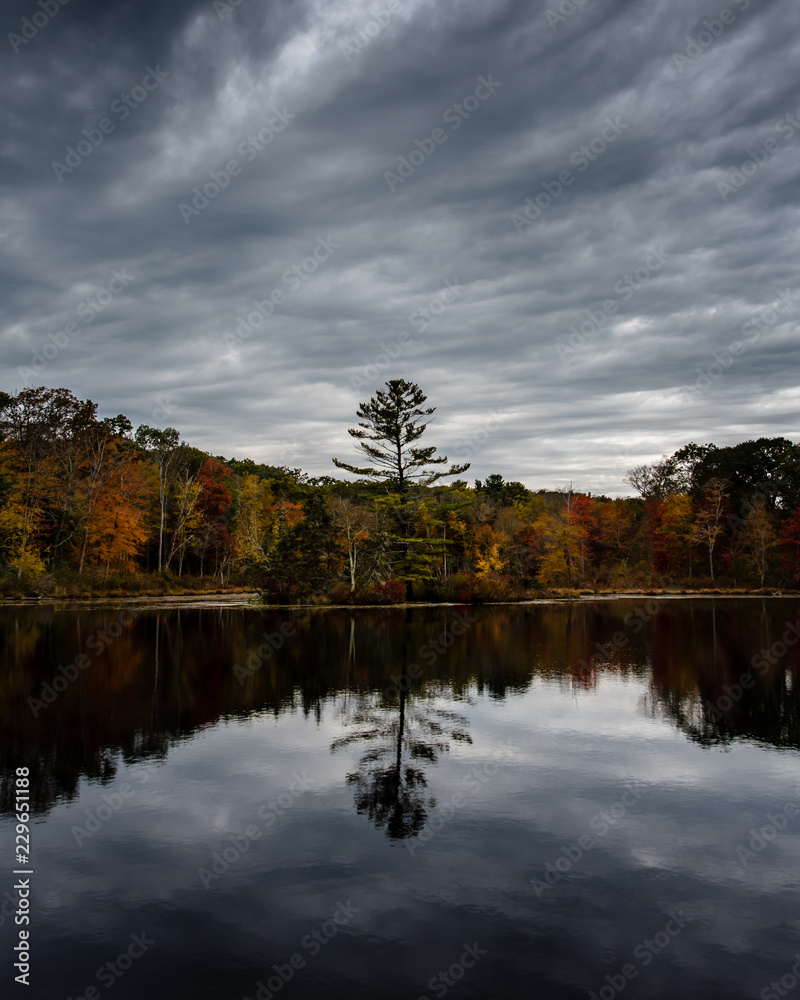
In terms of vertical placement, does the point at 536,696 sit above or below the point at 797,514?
below

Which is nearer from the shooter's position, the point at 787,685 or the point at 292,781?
the point at 292,781

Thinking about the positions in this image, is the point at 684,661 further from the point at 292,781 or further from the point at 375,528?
the point at 375,528

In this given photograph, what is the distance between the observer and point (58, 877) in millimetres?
7234

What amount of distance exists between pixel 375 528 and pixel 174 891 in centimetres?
4621

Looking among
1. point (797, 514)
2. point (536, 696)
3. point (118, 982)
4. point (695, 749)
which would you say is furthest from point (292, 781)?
point (797, 514)
